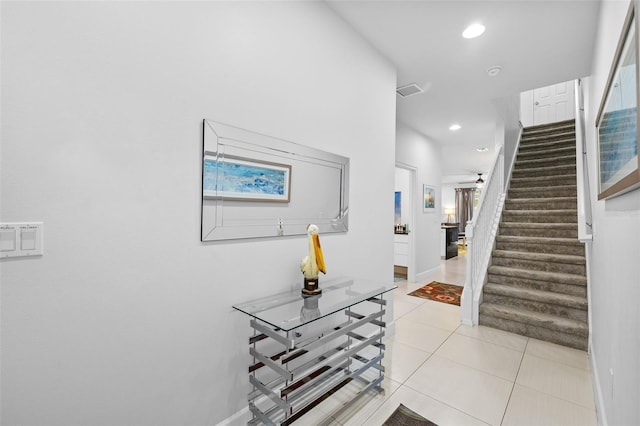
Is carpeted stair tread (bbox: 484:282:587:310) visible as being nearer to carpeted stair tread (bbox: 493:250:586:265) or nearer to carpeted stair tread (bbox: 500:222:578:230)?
carpeted stair tread (bbox: 493:250:586:265)

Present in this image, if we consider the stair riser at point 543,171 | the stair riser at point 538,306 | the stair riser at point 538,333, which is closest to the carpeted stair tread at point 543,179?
the stair riser at point 543,171

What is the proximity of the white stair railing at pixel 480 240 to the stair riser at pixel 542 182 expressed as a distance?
95 cm

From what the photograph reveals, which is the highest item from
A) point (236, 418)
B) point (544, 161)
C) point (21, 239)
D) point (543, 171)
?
point (544, 161)

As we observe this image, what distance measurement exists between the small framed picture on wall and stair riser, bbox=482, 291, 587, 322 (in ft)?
7.74

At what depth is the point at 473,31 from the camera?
235 cm

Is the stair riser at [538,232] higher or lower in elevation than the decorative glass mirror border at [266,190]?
lower

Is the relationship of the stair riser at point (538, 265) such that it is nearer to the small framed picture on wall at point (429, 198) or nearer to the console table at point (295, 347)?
the small framed picture on wall at point (429, 198)

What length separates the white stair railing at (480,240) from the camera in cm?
332

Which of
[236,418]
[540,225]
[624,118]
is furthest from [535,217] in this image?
[236,418]

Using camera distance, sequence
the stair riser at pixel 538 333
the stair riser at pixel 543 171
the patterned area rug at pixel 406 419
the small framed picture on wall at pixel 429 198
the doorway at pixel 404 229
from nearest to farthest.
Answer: the patterned area rug at pixel 406 419 < the stair riser at pixel 538 333 < the stair riser at pixel 543 171 < the doorway at pixel 404 229 < the small framed picture on wall at pixel 429 198

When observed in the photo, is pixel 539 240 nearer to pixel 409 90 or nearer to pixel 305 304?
pixel 409 90

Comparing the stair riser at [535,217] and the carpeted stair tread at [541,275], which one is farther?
the stair riser at [535,217]

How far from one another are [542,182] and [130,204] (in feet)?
19.4

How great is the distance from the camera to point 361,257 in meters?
2.47
